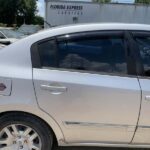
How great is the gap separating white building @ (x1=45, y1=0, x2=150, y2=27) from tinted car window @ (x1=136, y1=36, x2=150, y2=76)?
14293 mm

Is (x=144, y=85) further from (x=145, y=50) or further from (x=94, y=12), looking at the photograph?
(x=94, y=12)

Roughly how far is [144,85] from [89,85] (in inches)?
20.1

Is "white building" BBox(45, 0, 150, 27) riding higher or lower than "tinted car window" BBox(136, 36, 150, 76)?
lower

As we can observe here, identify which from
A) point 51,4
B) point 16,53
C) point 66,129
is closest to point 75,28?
point 16,53

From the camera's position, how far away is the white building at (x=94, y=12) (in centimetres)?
1784

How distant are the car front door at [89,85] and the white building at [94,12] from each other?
14361 millimetres

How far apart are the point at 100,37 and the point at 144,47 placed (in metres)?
0.43

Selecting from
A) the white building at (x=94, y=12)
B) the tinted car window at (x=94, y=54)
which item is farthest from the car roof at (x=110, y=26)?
the white building at (x=94, y=12)

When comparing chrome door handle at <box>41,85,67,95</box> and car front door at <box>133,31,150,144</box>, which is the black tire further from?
car front door at <box>133,31,150,144</box>

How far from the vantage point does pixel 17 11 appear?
71.6 metres

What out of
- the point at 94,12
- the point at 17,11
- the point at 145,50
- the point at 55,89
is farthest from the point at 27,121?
the point at 17,11

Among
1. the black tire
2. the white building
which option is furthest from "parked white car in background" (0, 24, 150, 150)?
Result: the white building

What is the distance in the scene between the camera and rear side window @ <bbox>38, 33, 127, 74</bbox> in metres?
3.50

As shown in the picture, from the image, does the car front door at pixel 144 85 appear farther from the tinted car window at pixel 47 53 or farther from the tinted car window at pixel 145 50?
the tinted car window at pixel 47 53
